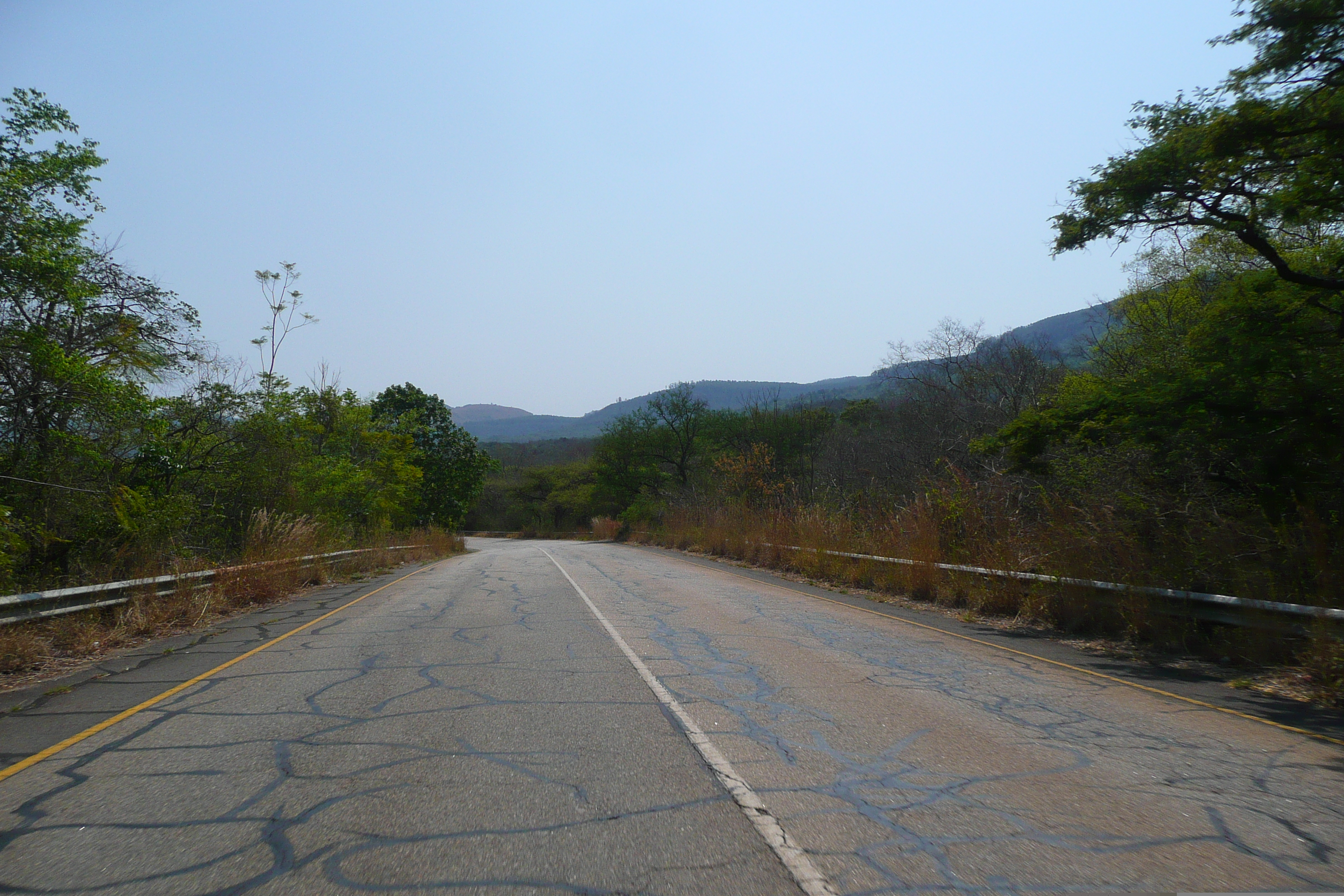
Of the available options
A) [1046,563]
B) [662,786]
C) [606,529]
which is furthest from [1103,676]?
[606,529]

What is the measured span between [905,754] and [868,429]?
5017cm

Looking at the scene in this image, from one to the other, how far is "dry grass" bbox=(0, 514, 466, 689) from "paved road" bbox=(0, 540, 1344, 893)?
6.19 feet

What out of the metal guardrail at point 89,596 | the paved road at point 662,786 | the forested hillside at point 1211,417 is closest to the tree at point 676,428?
the forested hillside at point 1211,417

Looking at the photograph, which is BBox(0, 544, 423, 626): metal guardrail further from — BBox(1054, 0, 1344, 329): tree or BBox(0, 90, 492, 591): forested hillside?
BBox(1054, 0, 1344, 329): tree

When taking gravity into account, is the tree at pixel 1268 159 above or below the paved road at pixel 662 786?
above

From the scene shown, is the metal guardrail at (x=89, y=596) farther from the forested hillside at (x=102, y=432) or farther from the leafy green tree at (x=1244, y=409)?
the leafy green tree at (x=1244, y=409)

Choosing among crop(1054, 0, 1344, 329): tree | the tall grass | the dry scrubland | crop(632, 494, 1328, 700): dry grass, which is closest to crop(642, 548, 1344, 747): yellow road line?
the dry scrubland

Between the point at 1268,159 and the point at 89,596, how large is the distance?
15.8 meters

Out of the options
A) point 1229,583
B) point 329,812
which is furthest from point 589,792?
point 1229,583

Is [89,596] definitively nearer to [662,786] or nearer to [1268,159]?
[662,786]

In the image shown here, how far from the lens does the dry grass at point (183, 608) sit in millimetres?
8172

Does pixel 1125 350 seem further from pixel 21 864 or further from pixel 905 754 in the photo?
pixel 21 864

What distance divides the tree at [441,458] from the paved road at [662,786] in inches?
1656

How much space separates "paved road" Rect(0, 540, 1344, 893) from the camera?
355 centimetres
